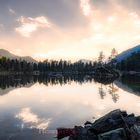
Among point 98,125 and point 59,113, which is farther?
point 59,113

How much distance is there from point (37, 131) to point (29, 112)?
49.1 feet

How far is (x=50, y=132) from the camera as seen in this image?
118 feet

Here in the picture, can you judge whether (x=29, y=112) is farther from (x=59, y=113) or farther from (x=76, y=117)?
(x=76, y=117)

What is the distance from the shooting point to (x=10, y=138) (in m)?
32.2

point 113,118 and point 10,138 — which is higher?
point 113,118

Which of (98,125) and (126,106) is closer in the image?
(98,125)

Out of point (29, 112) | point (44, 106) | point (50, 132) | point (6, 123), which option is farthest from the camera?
point (44, 106)

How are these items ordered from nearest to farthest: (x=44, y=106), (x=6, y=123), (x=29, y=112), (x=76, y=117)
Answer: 1. (x=6, y=123)
2. (x=76, y=117)
3. (x=29, y=112)
4. (x=44, y=106)

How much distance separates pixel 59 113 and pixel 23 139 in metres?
18.8

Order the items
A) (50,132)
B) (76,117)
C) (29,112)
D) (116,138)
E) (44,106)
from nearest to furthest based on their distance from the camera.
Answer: (116,138) → (50,132) → (76,117) → (29,112) → (44,106)

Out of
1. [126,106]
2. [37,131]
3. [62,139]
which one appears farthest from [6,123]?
[126,106]

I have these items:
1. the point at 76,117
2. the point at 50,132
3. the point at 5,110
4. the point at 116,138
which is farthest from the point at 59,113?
the point at 116,138

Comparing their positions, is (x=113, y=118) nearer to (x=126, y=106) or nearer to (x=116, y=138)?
(x=116, y=138)

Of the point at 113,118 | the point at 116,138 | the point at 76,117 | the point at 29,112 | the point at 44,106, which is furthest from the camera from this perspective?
the point at 44,106
